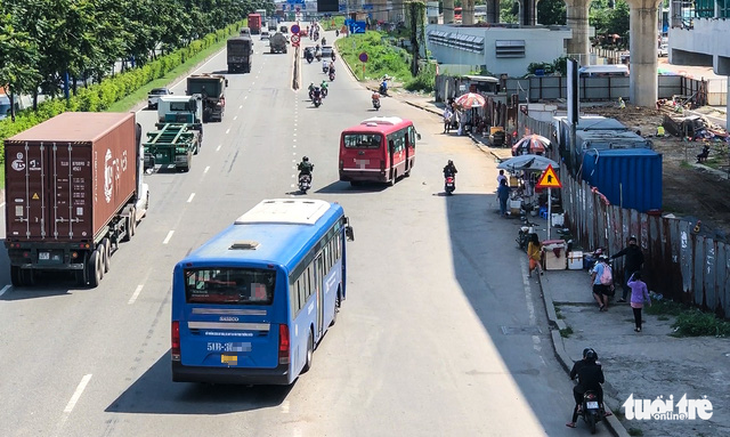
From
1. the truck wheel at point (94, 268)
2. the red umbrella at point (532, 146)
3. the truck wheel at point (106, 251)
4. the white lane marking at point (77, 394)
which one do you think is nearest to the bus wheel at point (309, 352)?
the white lane marking at point (77, 394)

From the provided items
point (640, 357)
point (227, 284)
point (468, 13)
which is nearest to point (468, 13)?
point (468, 13)

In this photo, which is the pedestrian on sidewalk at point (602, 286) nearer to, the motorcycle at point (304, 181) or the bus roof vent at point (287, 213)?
the bus roof vent at point (287, 213)

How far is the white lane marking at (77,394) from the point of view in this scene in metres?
19.5

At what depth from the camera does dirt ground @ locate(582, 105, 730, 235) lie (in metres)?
40.3

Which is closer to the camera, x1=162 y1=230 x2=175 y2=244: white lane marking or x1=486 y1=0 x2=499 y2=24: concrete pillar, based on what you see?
x1=162 y1=230 x2=175 y2=244: white lane marking

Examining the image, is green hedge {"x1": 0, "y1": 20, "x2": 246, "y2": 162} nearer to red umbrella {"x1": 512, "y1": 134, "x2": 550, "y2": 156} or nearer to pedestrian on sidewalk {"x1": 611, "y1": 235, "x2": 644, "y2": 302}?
red umbrella {"x1": 512, "y1": 134, "x2": 550, "y2": 156}

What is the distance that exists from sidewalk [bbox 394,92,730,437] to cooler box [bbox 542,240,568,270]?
147 cm

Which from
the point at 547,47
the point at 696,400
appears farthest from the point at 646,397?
the point at 547,47

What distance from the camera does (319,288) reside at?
22.4 meters

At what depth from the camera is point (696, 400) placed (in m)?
19.5

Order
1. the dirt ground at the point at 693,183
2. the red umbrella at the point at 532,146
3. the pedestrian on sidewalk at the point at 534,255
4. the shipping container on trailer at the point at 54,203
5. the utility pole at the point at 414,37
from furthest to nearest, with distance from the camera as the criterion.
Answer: the utility pole at the point at 414,37
the red umbrella at the point at 532,146
the dirt ground at the point at 693,183
the pedestrian on sidewalk at the point at 534,255
the shipping container on trailer at the point at 54,203

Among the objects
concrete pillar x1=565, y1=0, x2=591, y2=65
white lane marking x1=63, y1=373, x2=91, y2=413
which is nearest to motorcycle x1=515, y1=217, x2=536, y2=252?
white lane marking x1=63, y1=373, x2=91, y2=413

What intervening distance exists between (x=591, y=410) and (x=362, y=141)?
26.8 metres

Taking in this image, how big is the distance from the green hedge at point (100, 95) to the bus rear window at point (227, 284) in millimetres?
27849
